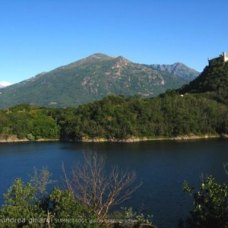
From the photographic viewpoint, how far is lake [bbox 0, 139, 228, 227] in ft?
137

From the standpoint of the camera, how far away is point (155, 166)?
233 feet

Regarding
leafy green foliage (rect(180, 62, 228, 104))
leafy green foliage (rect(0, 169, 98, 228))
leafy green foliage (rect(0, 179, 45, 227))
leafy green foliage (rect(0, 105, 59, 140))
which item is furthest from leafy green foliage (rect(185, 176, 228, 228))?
leafy green foliage (rect(180, 62, 228, 104))

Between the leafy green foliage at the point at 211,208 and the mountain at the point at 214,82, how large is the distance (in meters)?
120

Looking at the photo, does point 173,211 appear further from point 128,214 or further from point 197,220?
point 197,220

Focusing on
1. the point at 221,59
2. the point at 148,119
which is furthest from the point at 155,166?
the point at 221,59

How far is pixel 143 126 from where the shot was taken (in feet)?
417

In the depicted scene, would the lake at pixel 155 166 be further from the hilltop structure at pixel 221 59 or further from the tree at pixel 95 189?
the hilltop structure at pixel 221 59

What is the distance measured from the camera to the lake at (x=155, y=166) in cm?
4166

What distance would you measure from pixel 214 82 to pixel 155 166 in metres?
78.8

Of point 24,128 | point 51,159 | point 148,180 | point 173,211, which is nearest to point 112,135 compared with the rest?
point 24,128

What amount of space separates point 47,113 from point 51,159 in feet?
212

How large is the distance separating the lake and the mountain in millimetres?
38985

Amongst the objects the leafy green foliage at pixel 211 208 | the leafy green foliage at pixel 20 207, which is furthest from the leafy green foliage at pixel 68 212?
the leafy green foliage at pixel 211 208

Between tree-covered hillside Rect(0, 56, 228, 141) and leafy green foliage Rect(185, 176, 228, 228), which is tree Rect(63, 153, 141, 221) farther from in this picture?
tree-covered hillside Rect(0, 56, 228, 141)
